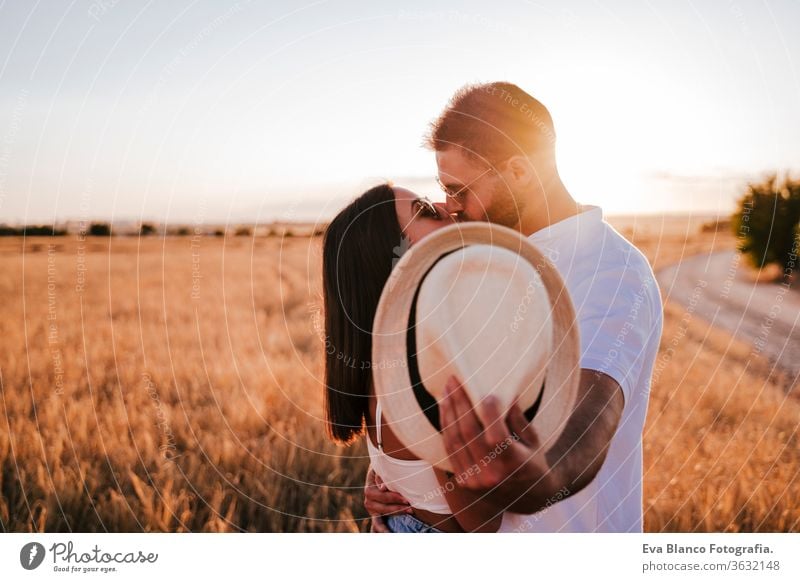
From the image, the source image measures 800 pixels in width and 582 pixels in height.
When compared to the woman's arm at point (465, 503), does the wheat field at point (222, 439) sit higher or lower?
lower

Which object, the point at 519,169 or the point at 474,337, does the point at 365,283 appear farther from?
the point at 519,169

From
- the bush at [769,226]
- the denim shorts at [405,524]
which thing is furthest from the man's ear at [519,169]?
the bush at [769,226]

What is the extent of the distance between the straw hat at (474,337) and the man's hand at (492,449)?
0.06 meters

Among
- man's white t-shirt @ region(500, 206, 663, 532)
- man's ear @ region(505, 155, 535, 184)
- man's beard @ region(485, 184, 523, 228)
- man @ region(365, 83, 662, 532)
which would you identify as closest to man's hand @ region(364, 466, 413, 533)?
man @ region(365, 83, 662, 532)

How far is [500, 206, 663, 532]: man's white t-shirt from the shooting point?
5.86ft

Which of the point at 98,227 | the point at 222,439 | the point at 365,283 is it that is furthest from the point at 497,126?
the point at 98,227

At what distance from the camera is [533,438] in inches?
61.2

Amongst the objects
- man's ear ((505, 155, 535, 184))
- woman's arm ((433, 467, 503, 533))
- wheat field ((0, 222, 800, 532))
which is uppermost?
man's ear ((505, 155, 535, 184))

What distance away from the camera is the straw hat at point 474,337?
1573mm

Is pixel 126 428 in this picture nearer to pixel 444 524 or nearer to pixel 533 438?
pixel 444 524

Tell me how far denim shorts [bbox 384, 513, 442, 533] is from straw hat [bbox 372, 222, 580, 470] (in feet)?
1.82

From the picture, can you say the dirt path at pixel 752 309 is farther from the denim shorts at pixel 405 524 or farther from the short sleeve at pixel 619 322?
the denim shorts at pixel 405 524

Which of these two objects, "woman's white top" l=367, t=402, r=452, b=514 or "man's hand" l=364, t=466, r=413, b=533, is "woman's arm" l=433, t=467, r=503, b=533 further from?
"man's hand" l=364, t=466, r=413, b=533
